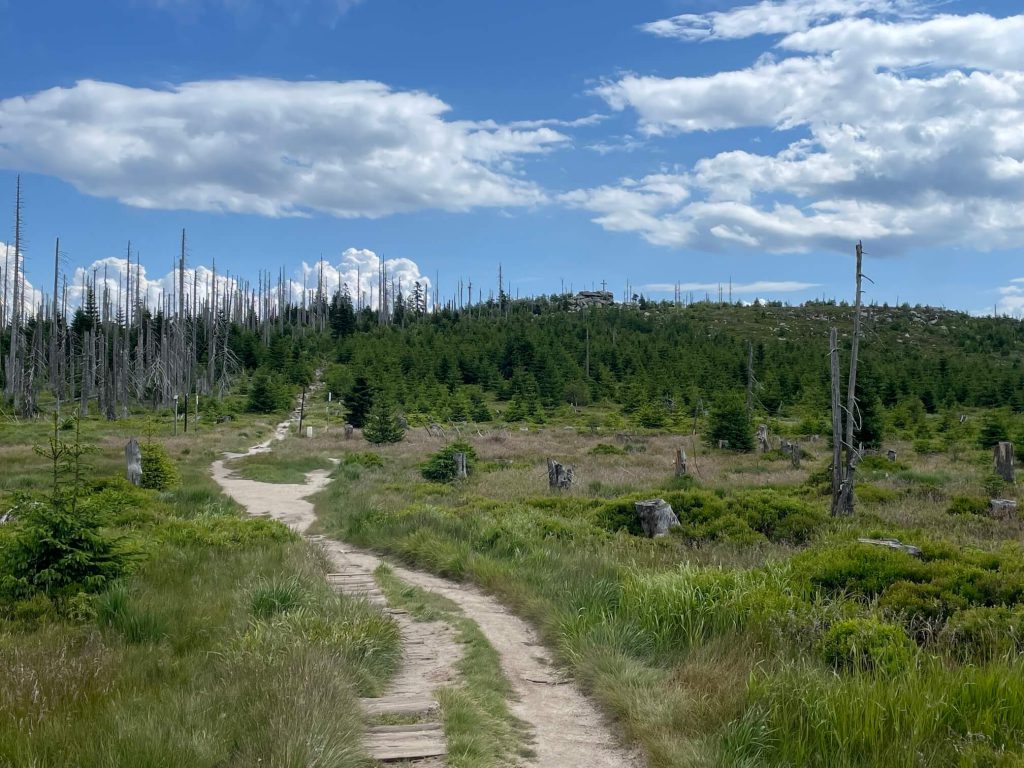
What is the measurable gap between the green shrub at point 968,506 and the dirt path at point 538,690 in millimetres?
13129

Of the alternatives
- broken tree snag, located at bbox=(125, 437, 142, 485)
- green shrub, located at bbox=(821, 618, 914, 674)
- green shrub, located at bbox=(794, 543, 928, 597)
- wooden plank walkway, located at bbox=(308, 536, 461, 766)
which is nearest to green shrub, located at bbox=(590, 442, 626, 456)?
broken tree snag, located at bbox=(125, 437, 142, 485)

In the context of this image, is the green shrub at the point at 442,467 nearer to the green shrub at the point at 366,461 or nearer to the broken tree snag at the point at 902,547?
the green shrub at the point at 366,461

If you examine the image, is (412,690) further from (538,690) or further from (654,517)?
(654,517)

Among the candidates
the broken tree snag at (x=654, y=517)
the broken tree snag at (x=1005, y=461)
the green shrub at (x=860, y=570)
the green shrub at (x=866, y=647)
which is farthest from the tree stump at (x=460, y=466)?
the green shrub at (x=866, y=647)

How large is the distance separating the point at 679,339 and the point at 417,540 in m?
77.8

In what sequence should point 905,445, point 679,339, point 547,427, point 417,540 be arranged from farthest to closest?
point 679,339 → point 547,427 → point 905,445 → point 417,540

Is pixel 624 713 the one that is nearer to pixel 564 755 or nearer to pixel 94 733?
pixel 564 755

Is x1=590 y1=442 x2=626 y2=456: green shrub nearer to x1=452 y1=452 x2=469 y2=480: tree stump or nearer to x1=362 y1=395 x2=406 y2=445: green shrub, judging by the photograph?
x1=452 y1=452 x2=469 y2=480: tree stump

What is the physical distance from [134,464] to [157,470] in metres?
0.64

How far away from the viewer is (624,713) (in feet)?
18.8

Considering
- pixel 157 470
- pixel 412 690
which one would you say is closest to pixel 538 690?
pixel 412 690

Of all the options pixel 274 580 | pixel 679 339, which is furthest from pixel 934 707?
pixel 679 339

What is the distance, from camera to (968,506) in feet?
56.3

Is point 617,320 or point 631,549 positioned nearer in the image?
point 631,549
